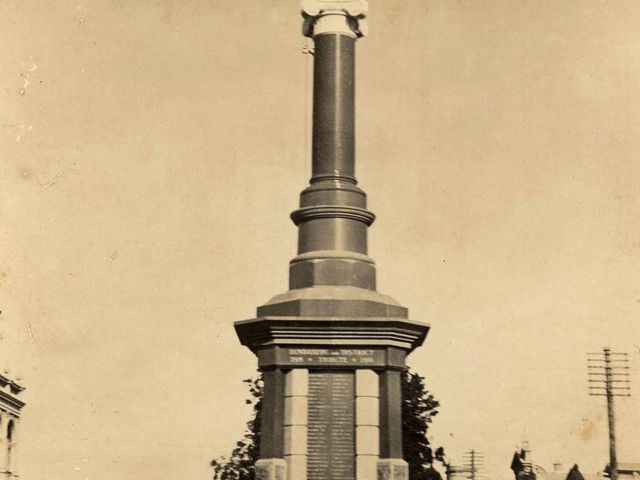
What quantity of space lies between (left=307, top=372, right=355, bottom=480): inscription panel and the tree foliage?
8.50 metres

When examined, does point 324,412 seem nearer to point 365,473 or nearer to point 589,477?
point 365,473

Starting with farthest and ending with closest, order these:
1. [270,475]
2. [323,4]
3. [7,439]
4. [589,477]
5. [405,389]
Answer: [7,439] → [589,477] → [405,389] → [323,4] → [270,475]

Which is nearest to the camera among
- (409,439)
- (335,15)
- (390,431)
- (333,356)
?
(390,431)

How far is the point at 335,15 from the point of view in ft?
53.6

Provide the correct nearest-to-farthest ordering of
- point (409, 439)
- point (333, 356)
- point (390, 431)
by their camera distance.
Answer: point (390, 431) → point (333, 356) → point (409, 439)

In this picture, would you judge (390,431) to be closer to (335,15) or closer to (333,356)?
(333,356)

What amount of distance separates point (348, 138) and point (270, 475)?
4.90 meters

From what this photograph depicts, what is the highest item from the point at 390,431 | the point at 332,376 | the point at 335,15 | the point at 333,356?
the point at 335,15

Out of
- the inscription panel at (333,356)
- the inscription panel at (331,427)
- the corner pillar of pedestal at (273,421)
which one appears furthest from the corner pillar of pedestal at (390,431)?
the corner pillar of pedestal at (273,421)

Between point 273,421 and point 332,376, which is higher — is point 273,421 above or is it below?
below

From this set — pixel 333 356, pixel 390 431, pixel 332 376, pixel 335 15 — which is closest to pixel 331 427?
pixel 332 376

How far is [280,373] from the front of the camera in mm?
14391

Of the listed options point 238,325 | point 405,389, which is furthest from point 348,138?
point 405,389

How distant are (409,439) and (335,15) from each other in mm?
9973
